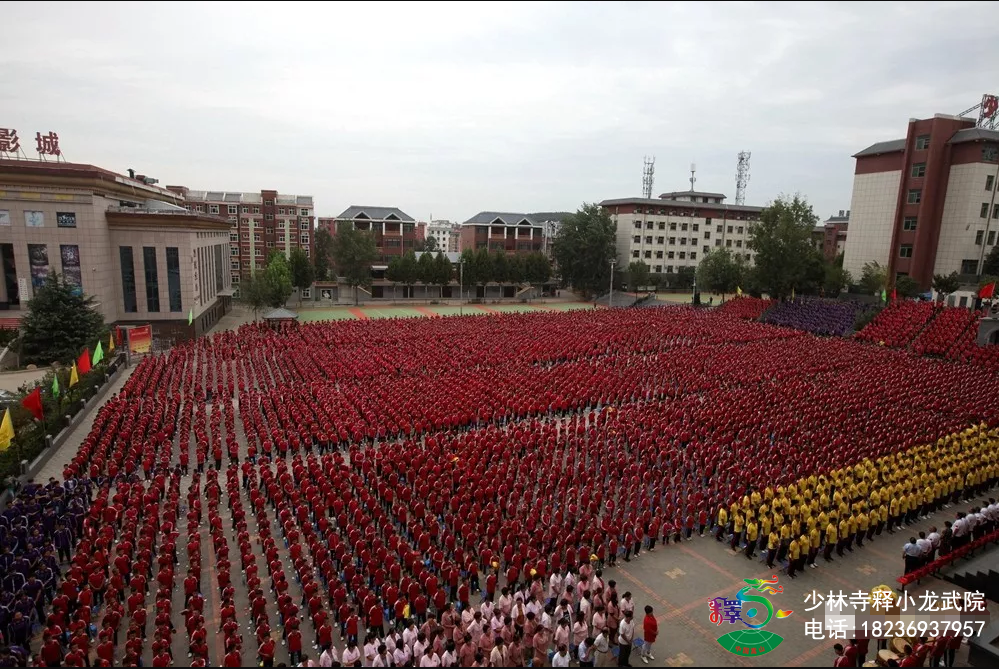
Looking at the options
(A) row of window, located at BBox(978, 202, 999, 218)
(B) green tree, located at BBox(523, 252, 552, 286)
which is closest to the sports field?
(B) green tree, located at BBox(523, 252, 552, 286)

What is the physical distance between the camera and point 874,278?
39.2 metres

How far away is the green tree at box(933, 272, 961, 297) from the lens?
34072mm

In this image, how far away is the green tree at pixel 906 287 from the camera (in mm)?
35750

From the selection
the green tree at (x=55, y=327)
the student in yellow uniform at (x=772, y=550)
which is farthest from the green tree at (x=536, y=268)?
the student in yellow uniform at (x=772, y=550)

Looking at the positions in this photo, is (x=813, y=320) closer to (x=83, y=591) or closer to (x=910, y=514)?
(x=910, y=514)

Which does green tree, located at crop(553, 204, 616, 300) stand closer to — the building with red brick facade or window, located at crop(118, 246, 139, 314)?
the building with red brick facade

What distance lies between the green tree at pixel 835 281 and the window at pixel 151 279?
145ft

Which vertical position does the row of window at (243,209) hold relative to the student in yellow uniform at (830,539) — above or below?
above

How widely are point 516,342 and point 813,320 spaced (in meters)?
19.6

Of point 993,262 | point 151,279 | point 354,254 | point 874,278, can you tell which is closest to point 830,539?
point 151,279

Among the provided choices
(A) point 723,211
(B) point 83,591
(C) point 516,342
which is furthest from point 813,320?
(B) point 83,591

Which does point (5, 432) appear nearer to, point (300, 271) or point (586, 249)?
point (300, 271)

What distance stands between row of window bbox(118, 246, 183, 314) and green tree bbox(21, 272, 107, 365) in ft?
17.6

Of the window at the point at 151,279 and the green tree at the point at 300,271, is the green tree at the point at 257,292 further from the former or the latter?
the green tree at the point at 300,271
